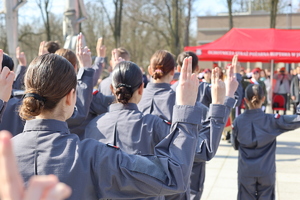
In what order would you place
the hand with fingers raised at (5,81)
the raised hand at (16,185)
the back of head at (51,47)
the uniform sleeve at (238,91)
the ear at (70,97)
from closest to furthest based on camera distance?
the raised hand at (16,185) < the ear at (70,97) < the hand with fingers raised at (5,81) < the back of head at (51,47) < the uniform sleeve at (238,91)

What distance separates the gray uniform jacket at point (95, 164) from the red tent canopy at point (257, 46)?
742 cm

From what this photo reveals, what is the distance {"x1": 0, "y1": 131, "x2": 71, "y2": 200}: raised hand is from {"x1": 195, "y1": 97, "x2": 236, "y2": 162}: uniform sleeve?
1.79m

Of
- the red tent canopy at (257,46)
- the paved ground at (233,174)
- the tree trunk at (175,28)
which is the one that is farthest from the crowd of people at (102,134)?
the tree trunk at (175,28)

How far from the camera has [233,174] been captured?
6473 millimetres

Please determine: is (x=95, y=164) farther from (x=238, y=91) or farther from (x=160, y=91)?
(x=238, y=91)

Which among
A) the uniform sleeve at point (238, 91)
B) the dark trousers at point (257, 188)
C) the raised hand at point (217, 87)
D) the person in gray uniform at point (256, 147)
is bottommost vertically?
the dark trousers at point (257, 188)

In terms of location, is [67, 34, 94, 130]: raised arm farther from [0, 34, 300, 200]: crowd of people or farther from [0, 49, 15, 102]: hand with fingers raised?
[0, 49, 15, 102]: hand with fingers raised

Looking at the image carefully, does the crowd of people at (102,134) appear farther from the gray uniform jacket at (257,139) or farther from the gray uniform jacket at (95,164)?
the gray uniform jacket at (257,139)

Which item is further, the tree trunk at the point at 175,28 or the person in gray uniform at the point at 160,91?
the tree trunk at the point at 175,28

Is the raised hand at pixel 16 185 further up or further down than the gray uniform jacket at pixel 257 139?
further up

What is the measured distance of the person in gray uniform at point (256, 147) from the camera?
13.9 ft

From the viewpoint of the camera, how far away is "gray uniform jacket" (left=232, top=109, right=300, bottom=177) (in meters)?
4.23

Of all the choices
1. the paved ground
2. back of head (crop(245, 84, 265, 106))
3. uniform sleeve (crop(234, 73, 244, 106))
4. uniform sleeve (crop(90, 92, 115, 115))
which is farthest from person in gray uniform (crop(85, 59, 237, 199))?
the paved ground

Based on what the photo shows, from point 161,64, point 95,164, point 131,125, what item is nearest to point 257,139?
point 161,64
